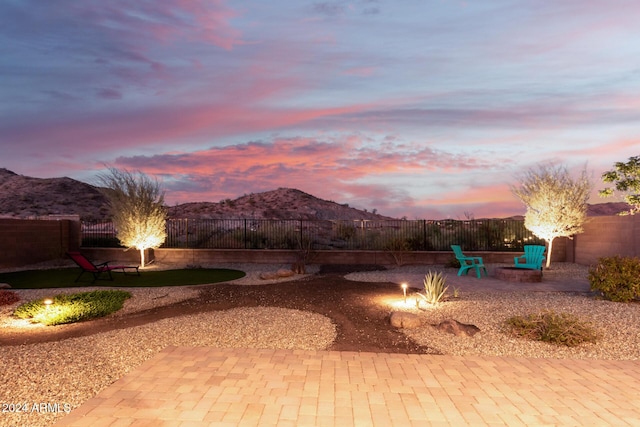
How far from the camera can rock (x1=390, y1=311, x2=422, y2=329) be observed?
704 cm

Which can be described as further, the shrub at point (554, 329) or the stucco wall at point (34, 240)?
the stucco wall at point (34, 240)

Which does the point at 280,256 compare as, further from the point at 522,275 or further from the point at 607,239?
the point at 607,239

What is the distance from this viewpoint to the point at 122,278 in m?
13.7

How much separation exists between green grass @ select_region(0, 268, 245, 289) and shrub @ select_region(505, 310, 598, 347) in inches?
338

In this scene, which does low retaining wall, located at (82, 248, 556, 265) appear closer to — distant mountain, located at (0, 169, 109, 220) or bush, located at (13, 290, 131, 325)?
bush, located at (13, 290, 131, 325)

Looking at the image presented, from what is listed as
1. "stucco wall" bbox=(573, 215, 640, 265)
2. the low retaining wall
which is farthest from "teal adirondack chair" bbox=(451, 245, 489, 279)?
"stucco wall" bbox=(573, 215, 640, 265)

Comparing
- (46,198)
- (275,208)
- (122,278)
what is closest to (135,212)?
(122,278)

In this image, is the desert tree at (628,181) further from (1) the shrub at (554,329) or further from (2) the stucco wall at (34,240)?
(2) the stucco wall at (34,240)

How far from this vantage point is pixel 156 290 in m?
11.0

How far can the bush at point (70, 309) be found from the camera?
7.63 metres

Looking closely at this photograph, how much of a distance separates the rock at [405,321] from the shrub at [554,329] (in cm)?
132

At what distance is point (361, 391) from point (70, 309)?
19.6ft

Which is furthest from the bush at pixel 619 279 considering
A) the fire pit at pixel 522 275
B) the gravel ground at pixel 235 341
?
the fire pit at pixel 522 275

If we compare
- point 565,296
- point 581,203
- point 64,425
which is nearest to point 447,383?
point 64,425
